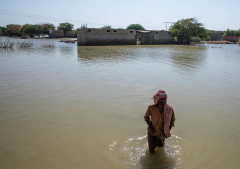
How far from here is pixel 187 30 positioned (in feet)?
142

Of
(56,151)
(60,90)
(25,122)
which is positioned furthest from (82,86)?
(56,151)

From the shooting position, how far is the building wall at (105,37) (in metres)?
35.1

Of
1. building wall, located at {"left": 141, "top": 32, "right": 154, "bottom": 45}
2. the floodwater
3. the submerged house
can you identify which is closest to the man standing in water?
the floodwater

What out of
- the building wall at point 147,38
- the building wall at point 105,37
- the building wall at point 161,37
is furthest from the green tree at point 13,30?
the building wall at point 161,37

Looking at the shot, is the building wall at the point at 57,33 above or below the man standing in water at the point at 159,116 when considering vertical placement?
above

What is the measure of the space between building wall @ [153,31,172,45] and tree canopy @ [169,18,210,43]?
1223mm

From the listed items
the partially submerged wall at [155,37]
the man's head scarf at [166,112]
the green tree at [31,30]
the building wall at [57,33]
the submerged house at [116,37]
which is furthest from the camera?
the green tree at [31,30]

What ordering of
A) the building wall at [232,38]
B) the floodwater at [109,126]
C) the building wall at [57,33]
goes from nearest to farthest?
→ the floodwater at [109,126] < the building wall at [232,38] < the building wall at [57,33]

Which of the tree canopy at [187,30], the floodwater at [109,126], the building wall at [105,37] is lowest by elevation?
the floodwater at [109,126]

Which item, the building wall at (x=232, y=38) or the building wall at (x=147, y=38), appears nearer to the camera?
the building wall at (x=147, y=38)

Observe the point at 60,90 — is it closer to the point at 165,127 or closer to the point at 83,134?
the point at 83,134

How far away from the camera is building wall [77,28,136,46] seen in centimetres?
3506

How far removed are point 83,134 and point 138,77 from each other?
243 inches

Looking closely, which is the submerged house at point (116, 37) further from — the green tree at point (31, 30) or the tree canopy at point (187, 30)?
the green tree at point (31, 30)
